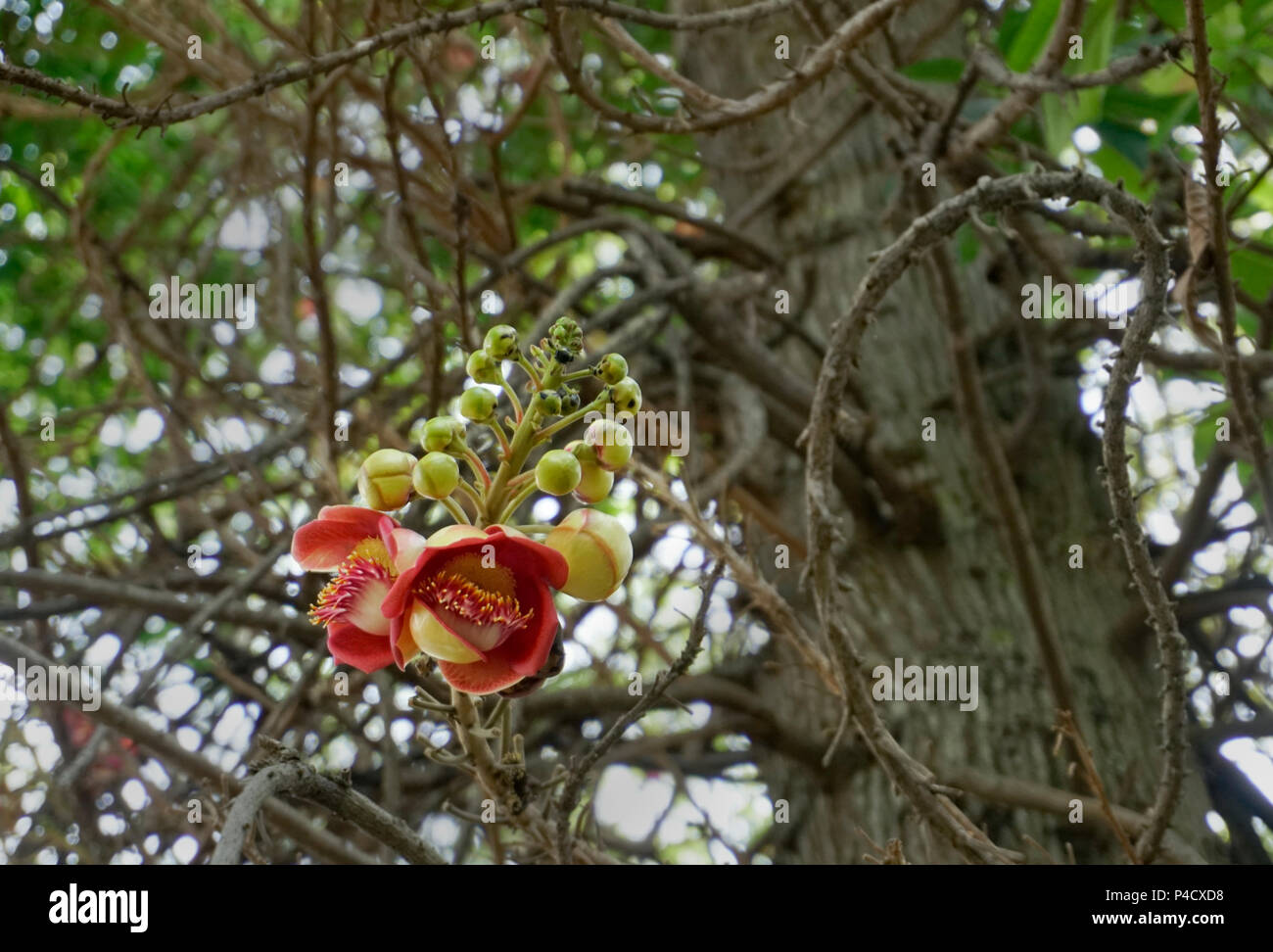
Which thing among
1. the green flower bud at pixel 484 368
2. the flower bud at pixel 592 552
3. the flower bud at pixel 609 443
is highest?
the green flower bud at pixel 484 368

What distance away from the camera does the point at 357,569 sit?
36.3 inches

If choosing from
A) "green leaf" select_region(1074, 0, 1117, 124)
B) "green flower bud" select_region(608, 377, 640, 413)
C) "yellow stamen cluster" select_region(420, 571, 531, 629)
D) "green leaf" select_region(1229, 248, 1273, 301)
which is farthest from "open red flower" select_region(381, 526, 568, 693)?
"green leaf" select_region(1229, 248, 1273, 301)

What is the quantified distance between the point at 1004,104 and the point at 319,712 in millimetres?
1657

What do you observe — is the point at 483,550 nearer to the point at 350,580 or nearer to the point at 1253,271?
the point at 350,580

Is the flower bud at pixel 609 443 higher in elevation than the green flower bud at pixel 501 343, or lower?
lower

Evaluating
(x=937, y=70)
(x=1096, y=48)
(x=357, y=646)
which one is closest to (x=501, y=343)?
(x=357, y=646)

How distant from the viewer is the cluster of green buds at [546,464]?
0.89 meters

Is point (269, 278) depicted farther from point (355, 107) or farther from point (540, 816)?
point (540, 816)

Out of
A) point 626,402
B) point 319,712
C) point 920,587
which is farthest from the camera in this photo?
point 920,587

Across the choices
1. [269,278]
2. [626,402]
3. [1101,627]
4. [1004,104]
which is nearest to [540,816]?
[626,402]

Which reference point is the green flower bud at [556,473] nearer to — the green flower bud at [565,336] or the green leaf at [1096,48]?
the green flower bud at [565,336]

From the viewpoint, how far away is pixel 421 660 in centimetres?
95

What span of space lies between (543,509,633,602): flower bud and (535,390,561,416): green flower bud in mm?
80

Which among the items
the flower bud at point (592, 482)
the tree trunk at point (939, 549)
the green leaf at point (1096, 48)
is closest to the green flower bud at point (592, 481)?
the flower bud at point (592, 482)
